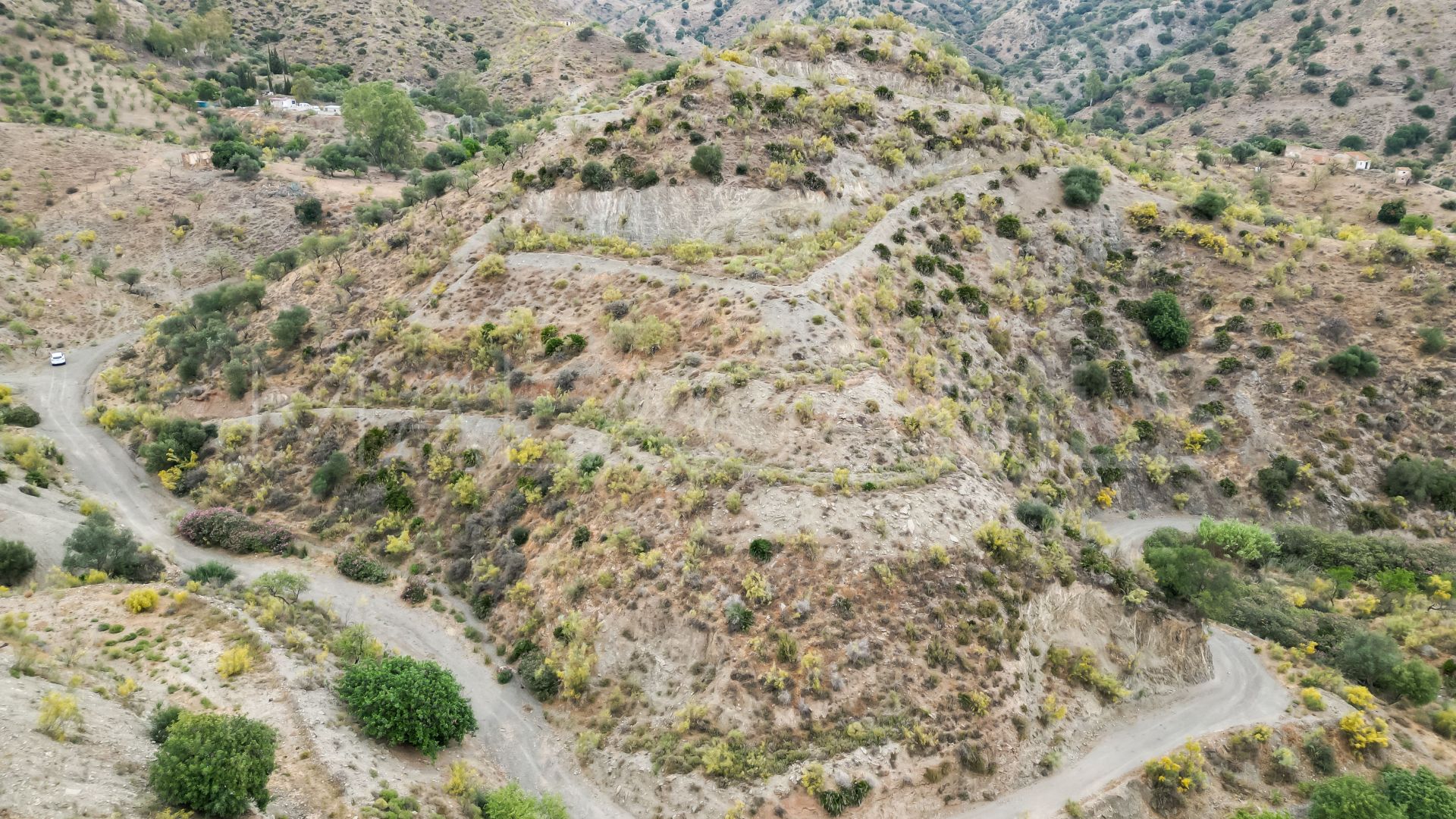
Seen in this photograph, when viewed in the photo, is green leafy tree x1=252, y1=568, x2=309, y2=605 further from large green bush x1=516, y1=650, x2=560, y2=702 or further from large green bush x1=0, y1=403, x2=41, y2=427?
large green bush x1=0, y1=403, x2=41, y2=427

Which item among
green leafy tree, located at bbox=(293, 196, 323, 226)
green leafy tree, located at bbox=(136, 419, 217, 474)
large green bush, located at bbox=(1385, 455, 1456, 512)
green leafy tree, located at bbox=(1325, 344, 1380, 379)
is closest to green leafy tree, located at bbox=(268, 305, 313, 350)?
green leafy tree, located at bbox=(136, 419, 217, 474)

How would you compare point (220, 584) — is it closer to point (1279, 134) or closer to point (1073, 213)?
point (1073, 213)

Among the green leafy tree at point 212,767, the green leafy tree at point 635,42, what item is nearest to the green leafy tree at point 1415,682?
the green leafy tree at point 212,767

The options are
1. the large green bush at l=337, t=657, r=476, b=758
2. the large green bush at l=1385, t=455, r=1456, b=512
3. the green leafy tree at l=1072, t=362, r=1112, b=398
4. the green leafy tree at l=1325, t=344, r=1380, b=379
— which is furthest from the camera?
the green leafy tree at l=1072, t=362, r=1112, b=398

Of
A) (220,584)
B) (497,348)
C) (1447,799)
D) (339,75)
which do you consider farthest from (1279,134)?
(339,75)

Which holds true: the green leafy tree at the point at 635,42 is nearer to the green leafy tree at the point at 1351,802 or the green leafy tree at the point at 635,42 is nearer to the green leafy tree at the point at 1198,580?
the green leafy tree at the point at 1198,580

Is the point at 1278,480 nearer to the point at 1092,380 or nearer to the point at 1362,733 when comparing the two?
the point at 1092,380

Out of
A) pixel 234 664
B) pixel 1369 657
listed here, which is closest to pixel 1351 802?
pixel 1369 657
